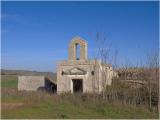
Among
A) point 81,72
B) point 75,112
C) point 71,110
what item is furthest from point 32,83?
point 75,112

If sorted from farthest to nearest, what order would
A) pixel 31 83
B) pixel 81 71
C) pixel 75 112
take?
pixel 31 83
pixel 81 71
pixel 75 112

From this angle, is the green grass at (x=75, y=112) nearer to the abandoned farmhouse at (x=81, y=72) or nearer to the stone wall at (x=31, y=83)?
the abandoned farmhouse at (x=81, y=72)

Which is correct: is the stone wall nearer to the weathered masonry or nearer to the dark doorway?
the weathered masonry

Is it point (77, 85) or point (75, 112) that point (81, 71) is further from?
point (75, 112)

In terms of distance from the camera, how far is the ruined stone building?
23.5 metres

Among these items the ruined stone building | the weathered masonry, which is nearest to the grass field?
the ruined stone building

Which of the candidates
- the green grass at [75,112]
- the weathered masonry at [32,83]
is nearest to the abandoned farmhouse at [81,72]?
the weathered masonry at [32,83]

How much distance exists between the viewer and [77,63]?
24.0 meters

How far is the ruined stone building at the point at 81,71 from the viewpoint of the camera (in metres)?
23.5

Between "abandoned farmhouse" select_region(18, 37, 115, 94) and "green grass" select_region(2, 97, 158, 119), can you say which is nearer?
"green grass" select_region(2, 97, 158, 119)

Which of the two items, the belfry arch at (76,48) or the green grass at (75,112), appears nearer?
the green grass at (75,112)

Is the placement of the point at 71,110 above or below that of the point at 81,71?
below

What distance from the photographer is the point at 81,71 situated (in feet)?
78.3

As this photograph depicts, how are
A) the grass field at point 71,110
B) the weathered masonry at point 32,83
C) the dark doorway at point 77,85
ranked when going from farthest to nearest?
the weathered masonry at point 32,83, the dark doorway at point 77,85, the grass field at point 71,110
